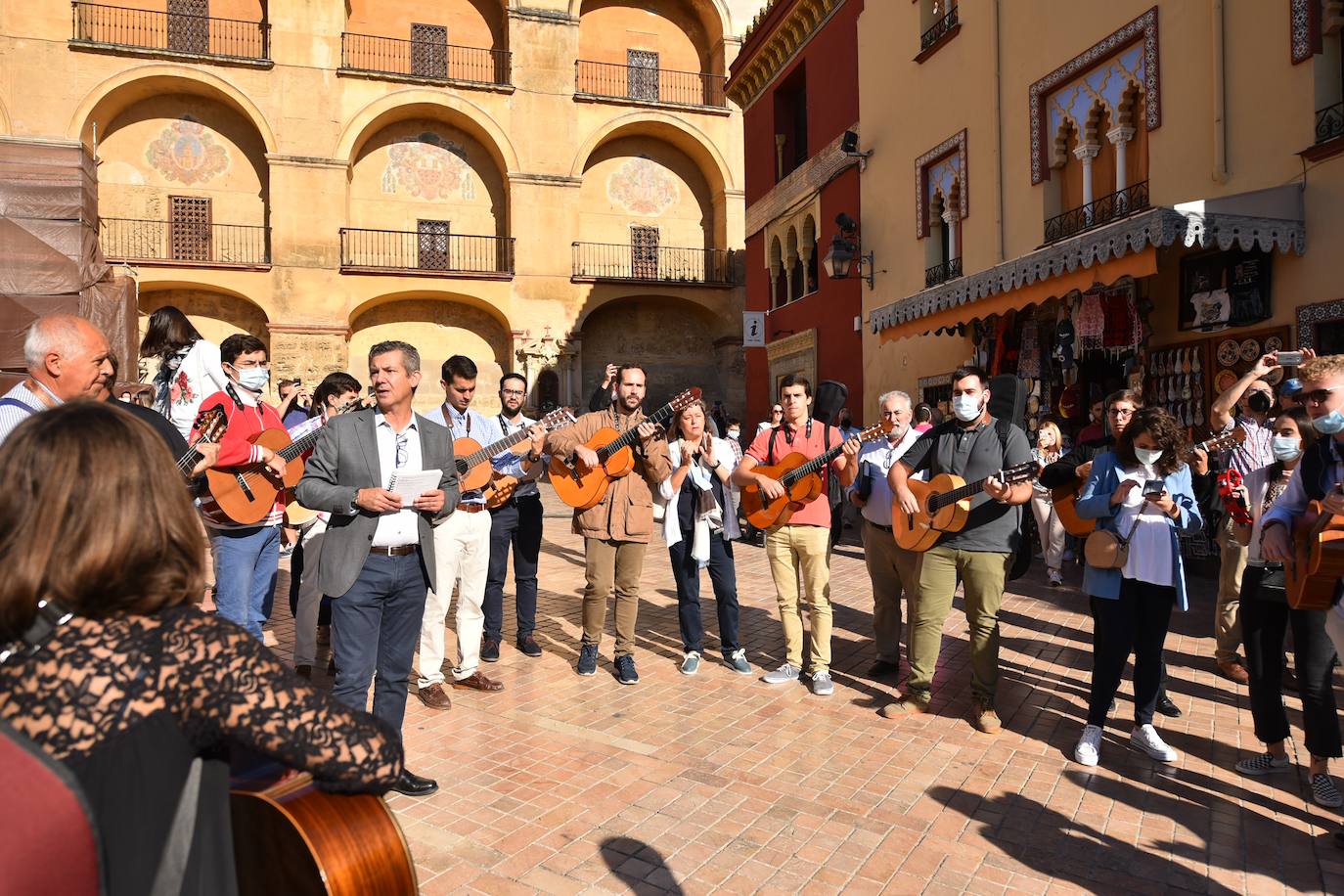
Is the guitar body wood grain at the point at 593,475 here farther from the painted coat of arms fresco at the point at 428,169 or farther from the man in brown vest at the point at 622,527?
the painted coat of arms fresco at the point at 428,169

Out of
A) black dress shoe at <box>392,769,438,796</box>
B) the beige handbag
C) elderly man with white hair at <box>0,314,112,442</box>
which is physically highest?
elderly man with white hair at <box>0,314,112,442</box>

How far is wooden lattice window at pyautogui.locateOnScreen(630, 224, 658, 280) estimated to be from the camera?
2898 centimetres

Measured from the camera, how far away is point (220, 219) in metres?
25.0

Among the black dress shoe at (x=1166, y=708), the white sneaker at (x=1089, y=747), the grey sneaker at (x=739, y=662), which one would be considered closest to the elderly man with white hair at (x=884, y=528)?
the grey sneaker at (x=739, y=662)

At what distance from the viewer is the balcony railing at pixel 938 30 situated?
42.0 feet

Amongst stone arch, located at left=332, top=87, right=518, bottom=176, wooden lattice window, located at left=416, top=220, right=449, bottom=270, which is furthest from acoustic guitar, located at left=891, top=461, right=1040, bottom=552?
wooden lattice window, located at left=416, top=220, right=449, bottom=270

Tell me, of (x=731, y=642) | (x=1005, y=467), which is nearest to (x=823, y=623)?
(x=731, y=642)

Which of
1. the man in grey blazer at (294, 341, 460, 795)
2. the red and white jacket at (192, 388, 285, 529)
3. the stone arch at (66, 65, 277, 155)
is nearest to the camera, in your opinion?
the man in grey blazer at (294, 341, 460, 795)

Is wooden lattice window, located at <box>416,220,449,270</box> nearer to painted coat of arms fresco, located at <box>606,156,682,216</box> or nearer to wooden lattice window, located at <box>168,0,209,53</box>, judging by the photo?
painted coat of arms fresco, located at <box>606,156,682,216</box>

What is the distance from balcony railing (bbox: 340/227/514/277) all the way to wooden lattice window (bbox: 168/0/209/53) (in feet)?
23.3

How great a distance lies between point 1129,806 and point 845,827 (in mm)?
1423

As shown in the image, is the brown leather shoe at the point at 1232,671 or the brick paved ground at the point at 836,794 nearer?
the brick paved ground at the point at 836,794

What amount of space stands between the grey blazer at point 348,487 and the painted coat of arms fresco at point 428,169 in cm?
2484

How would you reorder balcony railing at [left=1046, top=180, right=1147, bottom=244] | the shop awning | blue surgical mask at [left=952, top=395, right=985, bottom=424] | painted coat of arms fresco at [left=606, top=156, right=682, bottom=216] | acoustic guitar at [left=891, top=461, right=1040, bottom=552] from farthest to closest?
A: painted coat of arms fresco at [left=606, top=156, right=682, bottom=216] → balcony railing at [left=1046, top=180, right=1147, bottom=244] → the shop awning → blue surgical mask at [left=952, top=395, right=985, bottom=424] → acoustic guitar at [left=891, top=461, right=1040, bottom=552]
